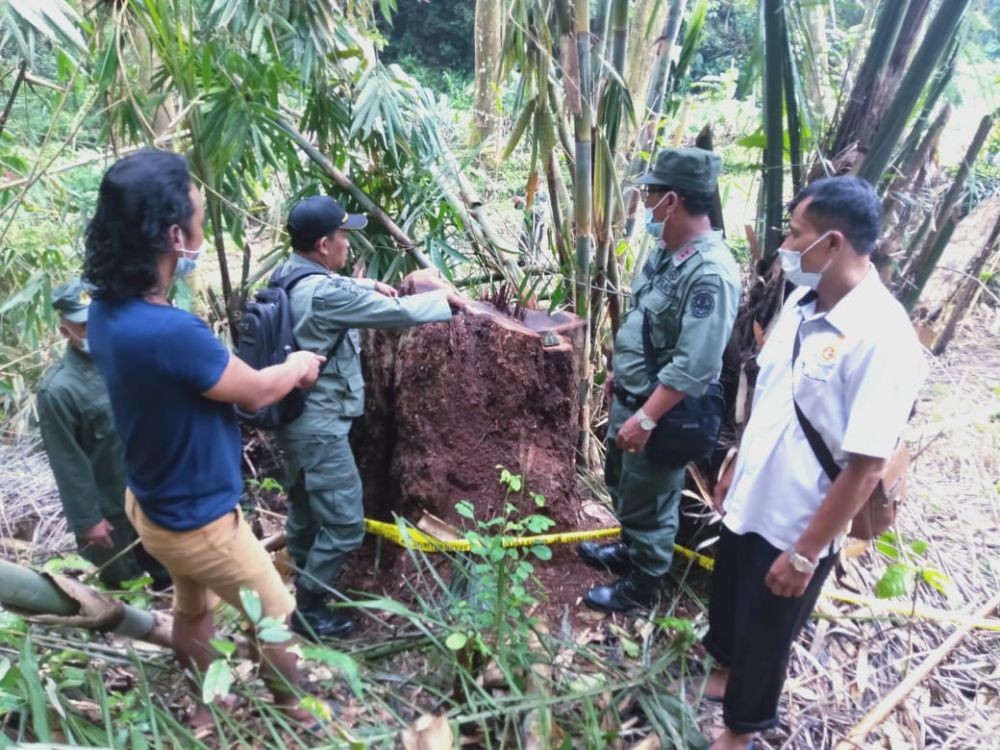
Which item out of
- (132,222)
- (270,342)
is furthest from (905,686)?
(132,222)

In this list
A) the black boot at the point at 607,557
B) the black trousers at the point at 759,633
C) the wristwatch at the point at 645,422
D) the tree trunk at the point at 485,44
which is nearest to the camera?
the black trousers at the point at 759,633

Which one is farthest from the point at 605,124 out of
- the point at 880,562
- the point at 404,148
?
the point at 880,562

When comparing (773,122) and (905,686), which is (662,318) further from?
(905,686)

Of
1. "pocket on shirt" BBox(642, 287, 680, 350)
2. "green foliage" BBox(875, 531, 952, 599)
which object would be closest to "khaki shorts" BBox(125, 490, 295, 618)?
"pocket on shirt" BBox(642, 287, 680, 350)

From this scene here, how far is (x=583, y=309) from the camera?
3473 mm

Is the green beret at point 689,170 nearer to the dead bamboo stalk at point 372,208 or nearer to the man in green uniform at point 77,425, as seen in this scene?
the dead bamboo stalk at point 372,208

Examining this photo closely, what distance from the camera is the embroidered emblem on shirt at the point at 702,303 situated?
2385 mm

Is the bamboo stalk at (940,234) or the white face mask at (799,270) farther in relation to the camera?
the bamboo stalk at (940,234)

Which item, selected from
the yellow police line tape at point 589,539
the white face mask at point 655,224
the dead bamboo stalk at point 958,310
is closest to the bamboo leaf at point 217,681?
the yellow police line tape at point 589,539

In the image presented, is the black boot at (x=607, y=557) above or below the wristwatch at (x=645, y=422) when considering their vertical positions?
below

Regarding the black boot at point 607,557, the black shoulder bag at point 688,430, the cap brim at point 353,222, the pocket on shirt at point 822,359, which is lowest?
the black boot at point 607,557

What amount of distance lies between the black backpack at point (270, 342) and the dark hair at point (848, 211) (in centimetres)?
171

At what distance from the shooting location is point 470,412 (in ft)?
9.75

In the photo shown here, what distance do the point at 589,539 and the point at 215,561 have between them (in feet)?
5.54
